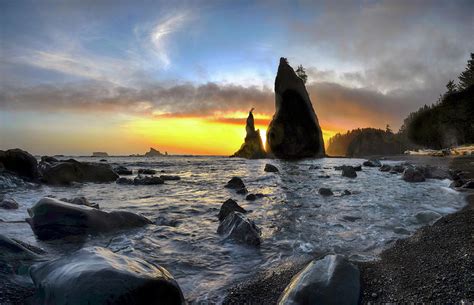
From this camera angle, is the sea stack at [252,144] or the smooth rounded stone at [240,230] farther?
the sea stack at [252,144]

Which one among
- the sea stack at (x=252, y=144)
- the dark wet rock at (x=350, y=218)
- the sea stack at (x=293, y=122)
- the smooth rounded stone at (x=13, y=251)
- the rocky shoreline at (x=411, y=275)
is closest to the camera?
the rocky shoreline at (x=411, y=275)

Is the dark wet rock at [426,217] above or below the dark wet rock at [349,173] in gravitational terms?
below

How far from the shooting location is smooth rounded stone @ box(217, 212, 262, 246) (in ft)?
19.2

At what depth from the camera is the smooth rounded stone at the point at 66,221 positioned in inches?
235

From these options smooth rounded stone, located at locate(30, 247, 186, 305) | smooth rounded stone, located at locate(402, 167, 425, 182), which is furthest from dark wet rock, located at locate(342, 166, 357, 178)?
smooth rounded stone, located at locate(30, 247, 186, 305)

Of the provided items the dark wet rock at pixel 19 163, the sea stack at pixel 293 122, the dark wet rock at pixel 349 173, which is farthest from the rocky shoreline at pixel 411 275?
the sea stack at pixel 293 122

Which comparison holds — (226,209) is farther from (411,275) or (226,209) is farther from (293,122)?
(293,122)

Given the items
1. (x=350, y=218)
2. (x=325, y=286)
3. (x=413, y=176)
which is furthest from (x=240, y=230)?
(x=413, y=176)

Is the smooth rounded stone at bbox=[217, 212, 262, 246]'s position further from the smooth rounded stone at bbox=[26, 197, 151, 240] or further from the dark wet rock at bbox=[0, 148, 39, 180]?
the dark wet rock at bbox=[0, 148, 39, 180]

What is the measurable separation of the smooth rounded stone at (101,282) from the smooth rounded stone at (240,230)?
2541 millimetres

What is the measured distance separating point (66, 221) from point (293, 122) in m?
65.3

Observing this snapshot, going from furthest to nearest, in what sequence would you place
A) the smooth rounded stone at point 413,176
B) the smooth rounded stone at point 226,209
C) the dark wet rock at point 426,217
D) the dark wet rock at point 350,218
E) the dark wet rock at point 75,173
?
1. the dark wet rock at point 75,173
2. the smooth rounded stone at point 413,176
3. the smooth rounded stone at point 226,209
4. the dark wet rock at point 350,218
5. the dark wet rock at point 426,217

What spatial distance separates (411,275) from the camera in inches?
150

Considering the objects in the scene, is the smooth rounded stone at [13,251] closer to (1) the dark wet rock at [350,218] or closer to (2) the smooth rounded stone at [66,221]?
(2) the smooth rounded stone at [66,221]
